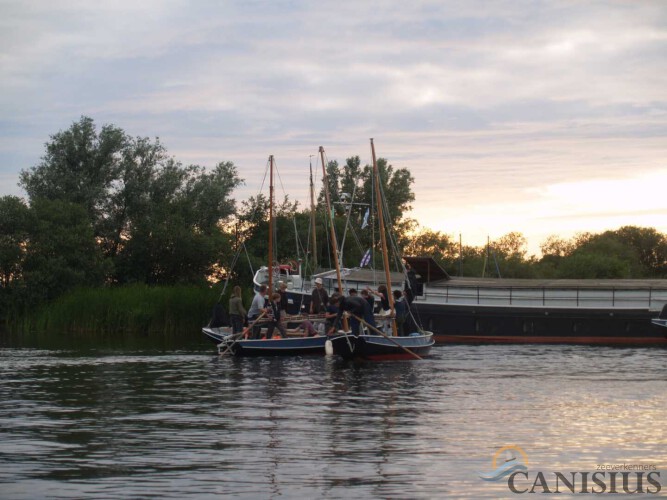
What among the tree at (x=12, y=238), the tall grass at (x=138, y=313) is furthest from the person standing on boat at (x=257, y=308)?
the tree at (x=12, y=238)

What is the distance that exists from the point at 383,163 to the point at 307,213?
13.5 meters

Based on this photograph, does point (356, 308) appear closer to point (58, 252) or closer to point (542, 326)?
point (542, 326)

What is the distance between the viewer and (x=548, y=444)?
1873cm

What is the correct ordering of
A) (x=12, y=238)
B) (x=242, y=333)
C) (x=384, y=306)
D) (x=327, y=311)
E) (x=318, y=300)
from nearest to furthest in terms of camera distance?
(x=242, y=333) < (x=327, y=311) < (x=384, y=306) < (x=318, y=300) < (x=12, y=238)

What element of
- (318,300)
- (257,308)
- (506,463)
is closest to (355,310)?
(257,308)

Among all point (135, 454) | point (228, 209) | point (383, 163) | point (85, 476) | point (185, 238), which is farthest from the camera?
point (383, 163)

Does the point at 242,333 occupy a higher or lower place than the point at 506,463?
higher

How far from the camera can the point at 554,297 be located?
201 feet

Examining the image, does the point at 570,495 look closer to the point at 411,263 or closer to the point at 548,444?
the point at 548,444

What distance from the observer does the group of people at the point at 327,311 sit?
37.5 metres

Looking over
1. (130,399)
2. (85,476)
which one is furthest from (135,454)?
(130,399)

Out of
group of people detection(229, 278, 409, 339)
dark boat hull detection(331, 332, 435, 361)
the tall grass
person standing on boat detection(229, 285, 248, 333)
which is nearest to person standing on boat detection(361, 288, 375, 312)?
group of people detection(229, 278, 409, 339)

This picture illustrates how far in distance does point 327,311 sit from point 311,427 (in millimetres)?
20312

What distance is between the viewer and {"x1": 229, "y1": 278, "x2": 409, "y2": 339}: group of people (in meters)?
37.5
